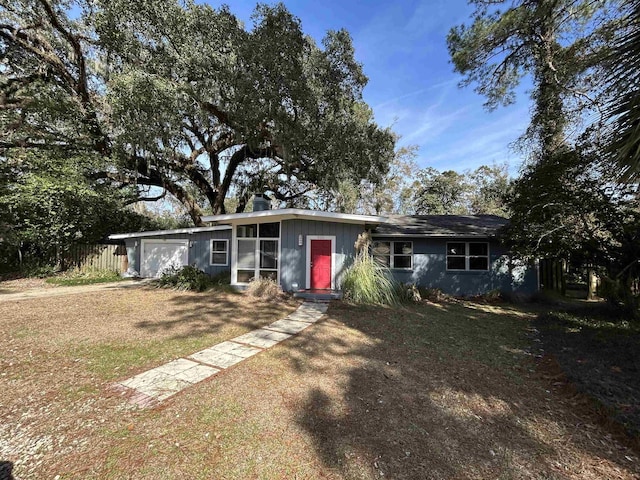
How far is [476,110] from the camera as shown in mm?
11742

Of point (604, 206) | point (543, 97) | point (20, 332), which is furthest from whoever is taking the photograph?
point (543, 97)

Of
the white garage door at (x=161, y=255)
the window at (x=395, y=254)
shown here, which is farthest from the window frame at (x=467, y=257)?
the white garage door at (x=161, y=255)

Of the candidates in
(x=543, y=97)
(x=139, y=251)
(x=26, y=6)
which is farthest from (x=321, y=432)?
(x=26, y=6)

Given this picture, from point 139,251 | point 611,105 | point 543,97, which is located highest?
point 543,97

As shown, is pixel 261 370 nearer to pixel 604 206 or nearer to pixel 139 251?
pixel 604 206

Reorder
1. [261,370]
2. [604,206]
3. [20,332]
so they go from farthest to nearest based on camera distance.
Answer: [604,206] → [20,332] → [261,370]

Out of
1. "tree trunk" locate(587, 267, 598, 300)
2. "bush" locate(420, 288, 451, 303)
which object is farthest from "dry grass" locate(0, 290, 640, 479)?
"tree trunk" locate(587, 267, 598, 300)

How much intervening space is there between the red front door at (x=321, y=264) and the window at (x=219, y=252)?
4505mm

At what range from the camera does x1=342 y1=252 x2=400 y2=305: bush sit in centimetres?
849

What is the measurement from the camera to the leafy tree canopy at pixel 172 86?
9469mm

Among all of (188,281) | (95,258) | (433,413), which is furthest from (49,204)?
(433,413)

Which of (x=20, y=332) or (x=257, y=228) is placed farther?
(x=257, y=228)

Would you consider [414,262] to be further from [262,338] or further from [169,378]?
[169,378]

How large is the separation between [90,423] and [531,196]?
380 inches
